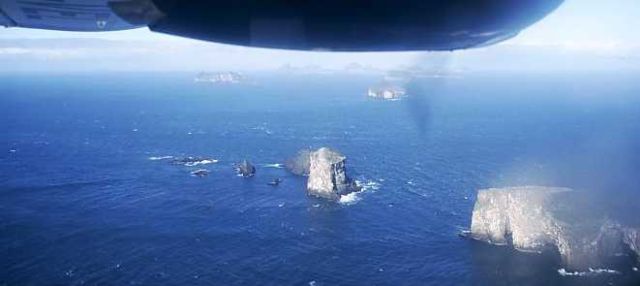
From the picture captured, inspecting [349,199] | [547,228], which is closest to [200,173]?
[349,199]

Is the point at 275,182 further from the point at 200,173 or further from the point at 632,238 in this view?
the point at 632,238

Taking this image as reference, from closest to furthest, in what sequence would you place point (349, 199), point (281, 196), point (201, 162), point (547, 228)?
point (547, 228)
point (349, 199)
point (281, 196)
point (201, 162)

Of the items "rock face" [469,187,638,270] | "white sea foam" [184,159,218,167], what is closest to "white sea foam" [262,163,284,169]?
"white sea foam" [184,159,218,167]

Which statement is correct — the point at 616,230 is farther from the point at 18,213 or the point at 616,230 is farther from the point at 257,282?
the point at 18,213

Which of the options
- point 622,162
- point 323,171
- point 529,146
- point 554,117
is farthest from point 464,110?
point 323,171

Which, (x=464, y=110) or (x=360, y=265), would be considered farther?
(x=464, y=110)

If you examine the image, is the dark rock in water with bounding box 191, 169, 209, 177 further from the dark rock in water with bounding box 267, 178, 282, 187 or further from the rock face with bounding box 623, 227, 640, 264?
the rock face with bounding box 623, 227, 640, 264
